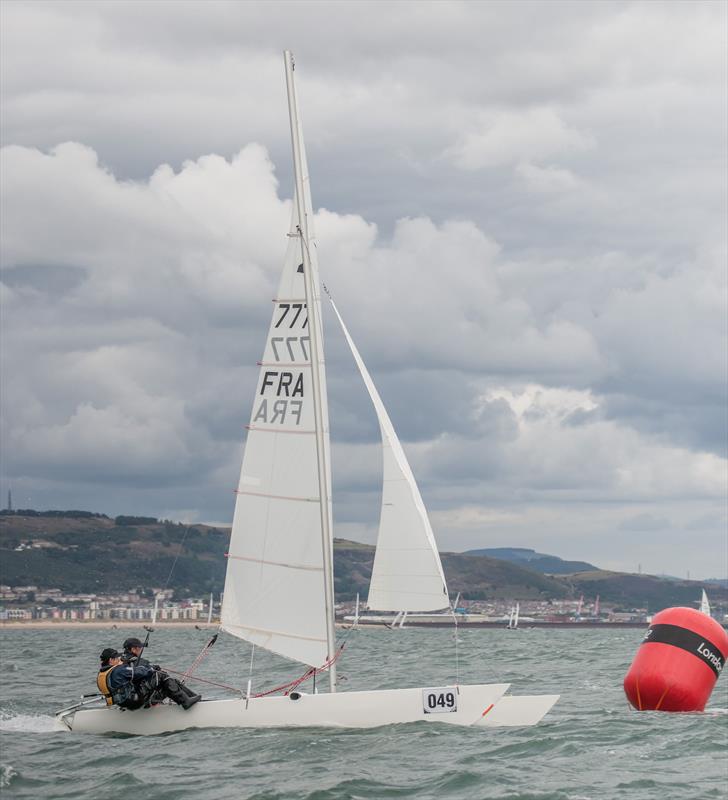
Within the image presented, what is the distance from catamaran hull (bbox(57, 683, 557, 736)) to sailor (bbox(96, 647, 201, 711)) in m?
0.18

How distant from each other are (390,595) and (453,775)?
155 inches

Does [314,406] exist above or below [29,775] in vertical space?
above

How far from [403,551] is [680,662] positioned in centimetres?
649

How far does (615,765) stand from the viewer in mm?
19703

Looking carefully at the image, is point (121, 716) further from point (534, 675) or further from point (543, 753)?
point (534, 675)

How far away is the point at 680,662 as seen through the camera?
957 inches

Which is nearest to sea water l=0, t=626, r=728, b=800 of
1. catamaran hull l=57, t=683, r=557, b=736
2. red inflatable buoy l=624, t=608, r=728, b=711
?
catamaran hull l=57, t=683, r=557, b=736

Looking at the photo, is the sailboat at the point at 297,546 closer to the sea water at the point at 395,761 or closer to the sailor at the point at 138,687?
the sailor at the point at 138,687

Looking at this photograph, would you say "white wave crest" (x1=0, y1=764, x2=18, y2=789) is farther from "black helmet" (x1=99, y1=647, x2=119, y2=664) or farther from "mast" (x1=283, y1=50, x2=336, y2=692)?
"mast" (x1=283, y1=50, x2=336, y2=692)

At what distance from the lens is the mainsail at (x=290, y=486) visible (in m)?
22.8

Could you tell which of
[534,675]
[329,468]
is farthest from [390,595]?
[534,675]

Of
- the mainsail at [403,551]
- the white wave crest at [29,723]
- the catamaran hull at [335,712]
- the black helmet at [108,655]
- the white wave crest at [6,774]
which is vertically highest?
the mainsail at [403,551]

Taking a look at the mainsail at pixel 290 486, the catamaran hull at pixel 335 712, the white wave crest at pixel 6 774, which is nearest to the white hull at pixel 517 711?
the catamaran hull at pixel 335 712

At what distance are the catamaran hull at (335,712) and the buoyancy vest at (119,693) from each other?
18cm
